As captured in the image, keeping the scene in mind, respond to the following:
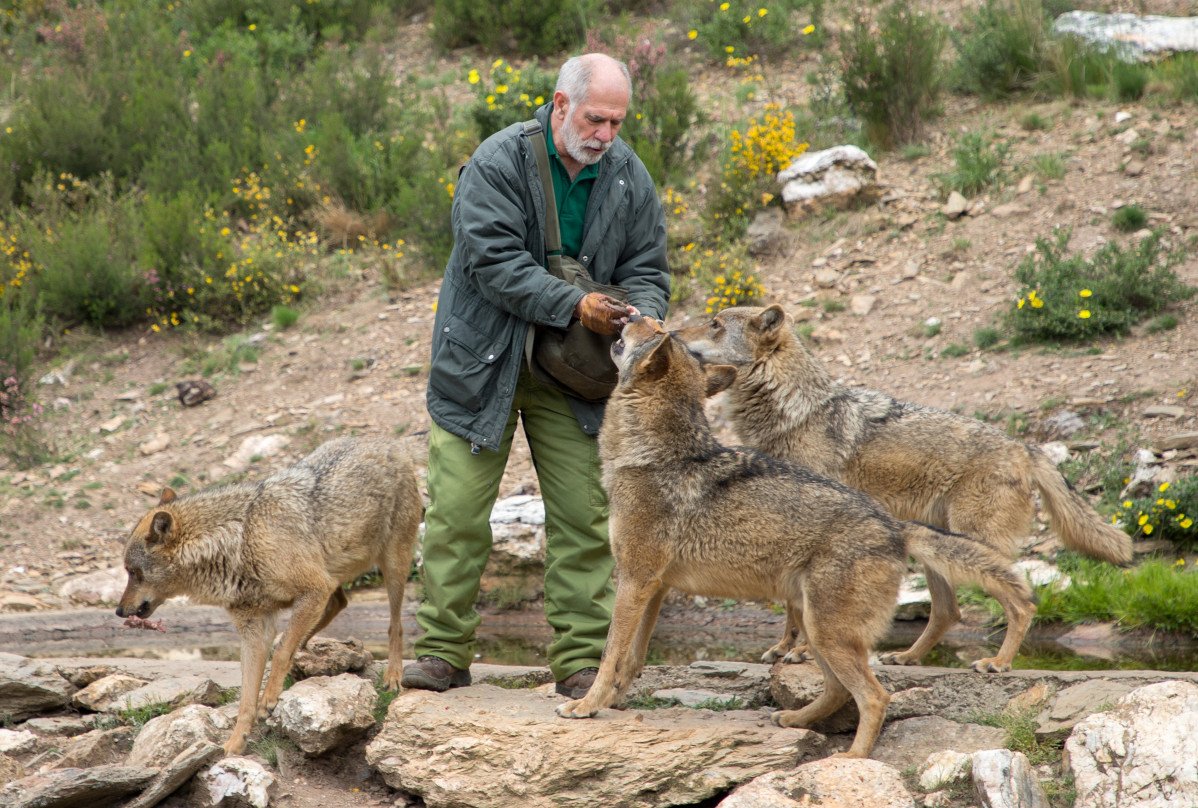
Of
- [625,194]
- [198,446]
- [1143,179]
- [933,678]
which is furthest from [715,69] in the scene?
[933,678]

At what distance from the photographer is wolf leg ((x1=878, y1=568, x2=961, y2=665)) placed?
19.1 feet

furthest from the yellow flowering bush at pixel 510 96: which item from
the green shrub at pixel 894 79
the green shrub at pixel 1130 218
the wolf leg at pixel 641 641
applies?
the wolf leg at pixel 641 641

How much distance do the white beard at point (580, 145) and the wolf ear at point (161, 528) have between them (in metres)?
3.00

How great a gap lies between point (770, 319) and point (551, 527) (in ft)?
6.11

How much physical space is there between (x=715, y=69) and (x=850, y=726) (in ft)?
41.9

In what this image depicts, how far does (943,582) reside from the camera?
5801 mm

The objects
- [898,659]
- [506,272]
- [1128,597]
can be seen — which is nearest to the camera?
[506,272]

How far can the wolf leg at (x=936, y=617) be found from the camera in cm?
582

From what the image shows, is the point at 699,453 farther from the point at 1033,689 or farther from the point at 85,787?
the point at 85,787

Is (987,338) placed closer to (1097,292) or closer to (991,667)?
(1097,292)

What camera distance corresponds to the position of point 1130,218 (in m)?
10.4

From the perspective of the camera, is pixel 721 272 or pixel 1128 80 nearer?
pixel 721 272

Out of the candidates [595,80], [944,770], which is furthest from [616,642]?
[595,80]

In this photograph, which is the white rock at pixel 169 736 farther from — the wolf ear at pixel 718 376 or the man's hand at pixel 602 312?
the wolf ear at pixel 718 376
